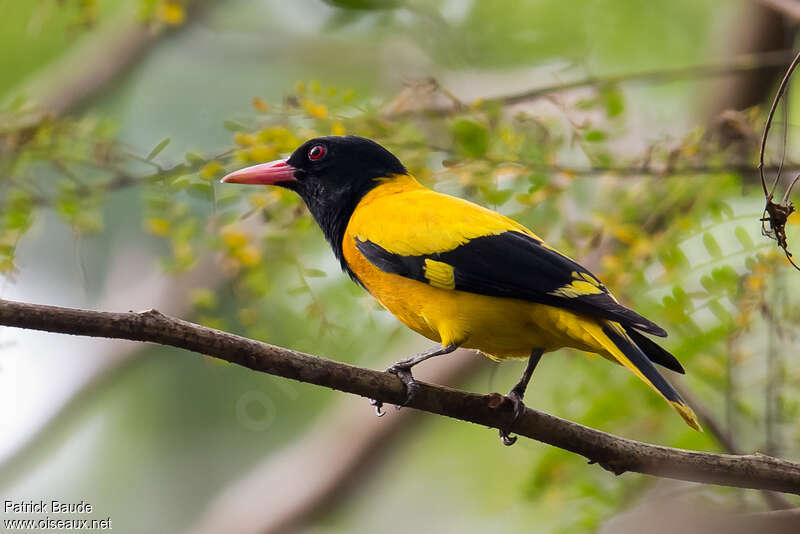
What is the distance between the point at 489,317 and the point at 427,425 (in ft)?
11.8

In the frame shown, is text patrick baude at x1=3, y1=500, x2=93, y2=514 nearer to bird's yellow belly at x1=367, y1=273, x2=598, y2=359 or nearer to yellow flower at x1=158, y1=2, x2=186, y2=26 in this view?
bird's yellow belly at x1=367, y1=273, x2=598, y2=359

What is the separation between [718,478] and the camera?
2.75 meters

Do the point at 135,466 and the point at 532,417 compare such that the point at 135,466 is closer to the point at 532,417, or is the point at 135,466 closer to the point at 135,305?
the point at 135,305

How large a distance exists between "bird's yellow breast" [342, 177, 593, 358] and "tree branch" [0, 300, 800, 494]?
13.0 inches

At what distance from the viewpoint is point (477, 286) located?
309cm

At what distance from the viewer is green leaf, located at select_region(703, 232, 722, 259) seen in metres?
3.71

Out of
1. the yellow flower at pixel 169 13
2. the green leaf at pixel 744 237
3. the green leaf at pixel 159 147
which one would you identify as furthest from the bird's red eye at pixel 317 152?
the green leaf at pixel 744 237

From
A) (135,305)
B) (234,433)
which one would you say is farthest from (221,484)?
(135,305)

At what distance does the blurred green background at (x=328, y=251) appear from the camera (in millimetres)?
3836

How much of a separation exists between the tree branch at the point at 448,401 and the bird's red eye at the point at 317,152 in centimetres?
153

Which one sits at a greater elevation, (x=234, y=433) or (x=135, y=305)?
(x=135, y=305)

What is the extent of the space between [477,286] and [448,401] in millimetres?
491

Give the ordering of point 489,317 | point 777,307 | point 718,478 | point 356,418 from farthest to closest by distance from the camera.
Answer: point 356,418
point 777,307
point 489,317
point 718,478

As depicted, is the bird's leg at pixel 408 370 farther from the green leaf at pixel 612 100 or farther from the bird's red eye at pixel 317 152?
the green leaf at pixel 612 100
